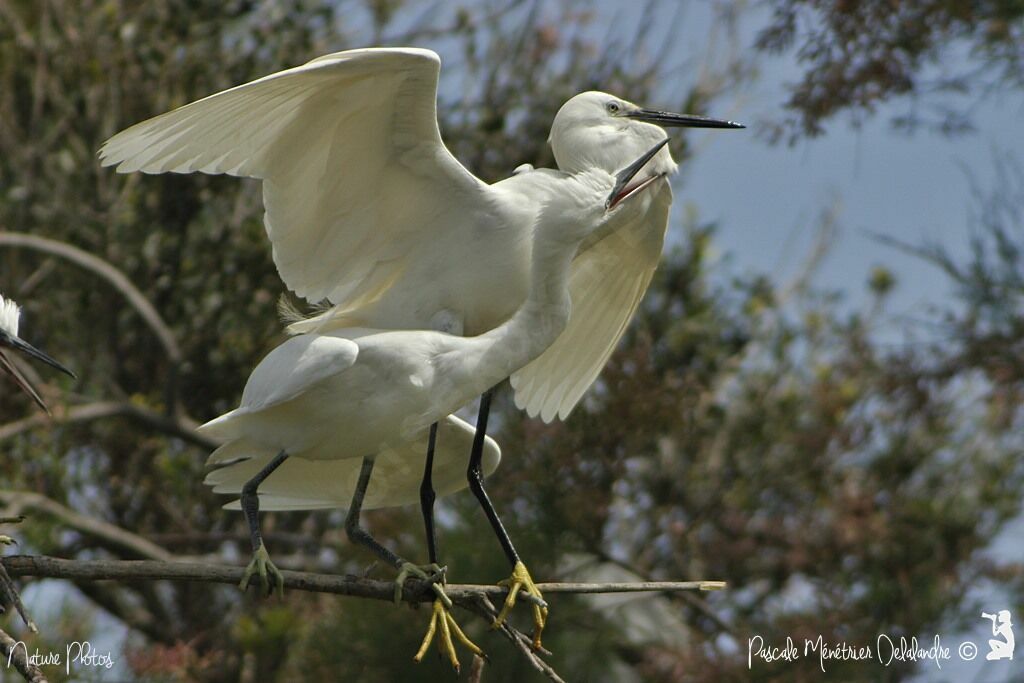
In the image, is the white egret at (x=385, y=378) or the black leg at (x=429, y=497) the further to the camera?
the black leg at (x=429, y=497)

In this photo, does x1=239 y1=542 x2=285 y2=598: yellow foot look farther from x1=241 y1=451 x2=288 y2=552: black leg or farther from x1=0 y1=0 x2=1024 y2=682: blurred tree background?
x1=0 y1=0 x2=1024 y2=682: blurred tree background

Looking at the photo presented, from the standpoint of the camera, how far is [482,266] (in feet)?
11.4

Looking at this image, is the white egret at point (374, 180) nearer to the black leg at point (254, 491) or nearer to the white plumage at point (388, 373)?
the white plumage at point (388, 373)

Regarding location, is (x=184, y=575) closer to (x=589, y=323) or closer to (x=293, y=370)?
(x=293, y=370)

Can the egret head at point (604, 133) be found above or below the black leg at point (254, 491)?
above

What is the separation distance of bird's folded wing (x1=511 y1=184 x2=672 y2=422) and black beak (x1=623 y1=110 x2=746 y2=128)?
1.10 feet

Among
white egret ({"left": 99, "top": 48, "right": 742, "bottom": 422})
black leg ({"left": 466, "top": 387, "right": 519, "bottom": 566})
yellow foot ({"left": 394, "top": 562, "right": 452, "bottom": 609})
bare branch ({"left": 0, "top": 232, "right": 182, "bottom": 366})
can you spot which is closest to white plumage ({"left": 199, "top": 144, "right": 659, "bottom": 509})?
white egret ({"left": 99, "top": 48, "right": 742, "bottom": 422})

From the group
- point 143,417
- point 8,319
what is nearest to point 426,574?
point 8,319

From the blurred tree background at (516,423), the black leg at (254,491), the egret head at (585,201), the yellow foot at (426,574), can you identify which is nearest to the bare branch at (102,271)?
the blurred tree background at (516,423)

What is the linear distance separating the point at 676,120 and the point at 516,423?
1951 mm

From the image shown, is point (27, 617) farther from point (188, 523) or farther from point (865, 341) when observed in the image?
point (865, 341)

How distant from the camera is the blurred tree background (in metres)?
5.50

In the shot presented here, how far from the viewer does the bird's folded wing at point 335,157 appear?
3.10m

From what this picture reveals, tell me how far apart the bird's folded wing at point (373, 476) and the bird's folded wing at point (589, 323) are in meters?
0.41
